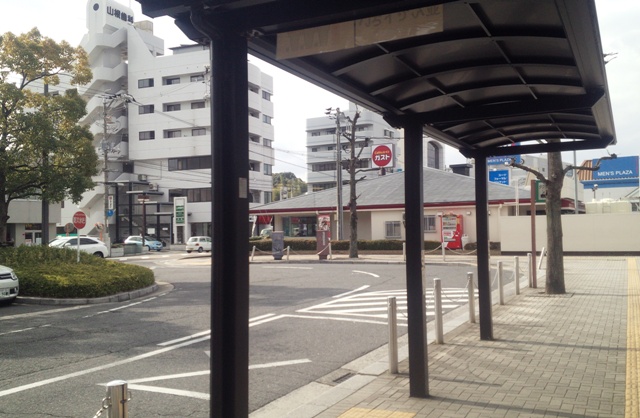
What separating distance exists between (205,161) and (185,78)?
926cm

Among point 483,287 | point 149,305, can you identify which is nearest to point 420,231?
point 483,287

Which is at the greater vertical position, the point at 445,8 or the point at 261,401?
the point at 445,8

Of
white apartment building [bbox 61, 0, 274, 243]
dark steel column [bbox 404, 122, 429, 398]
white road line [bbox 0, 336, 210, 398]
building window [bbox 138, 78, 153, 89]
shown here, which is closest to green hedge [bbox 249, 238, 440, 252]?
white apartment building [bbox 61, 0, 274, 243]

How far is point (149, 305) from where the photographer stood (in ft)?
47.4

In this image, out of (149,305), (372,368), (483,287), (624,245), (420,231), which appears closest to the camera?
(420,231)

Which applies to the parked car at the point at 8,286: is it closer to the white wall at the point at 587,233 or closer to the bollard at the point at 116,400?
the bollard at the point at 116,400

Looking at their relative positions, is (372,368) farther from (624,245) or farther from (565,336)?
(624,245)

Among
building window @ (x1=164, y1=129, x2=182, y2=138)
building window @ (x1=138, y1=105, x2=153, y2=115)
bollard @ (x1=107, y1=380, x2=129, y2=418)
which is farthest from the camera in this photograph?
building window @ (x1=138, y1=105, x2=153, y2=115)

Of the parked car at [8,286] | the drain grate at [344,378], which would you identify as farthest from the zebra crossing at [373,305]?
the parked car at [8,286]

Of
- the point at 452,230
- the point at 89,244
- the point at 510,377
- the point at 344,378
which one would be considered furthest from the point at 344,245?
the point at 510,377

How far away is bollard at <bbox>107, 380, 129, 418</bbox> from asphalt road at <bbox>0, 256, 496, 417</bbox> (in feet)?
9.50

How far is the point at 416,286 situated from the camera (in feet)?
20.3

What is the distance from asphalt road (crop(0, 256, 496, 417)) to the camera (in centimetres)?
657

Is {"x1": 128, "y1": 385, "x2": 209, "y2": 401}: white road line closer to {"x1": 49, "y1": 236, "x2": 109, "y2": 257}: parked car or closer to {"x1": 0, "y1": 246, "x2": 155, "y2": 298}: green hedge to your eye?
{"x1": 0, "y1": 246, "x2": 155, "y2": 298}: green hedge
